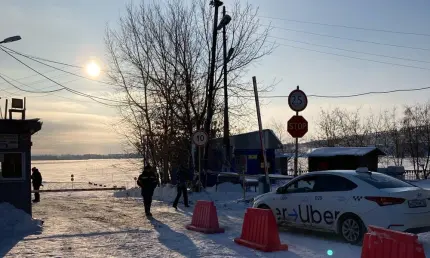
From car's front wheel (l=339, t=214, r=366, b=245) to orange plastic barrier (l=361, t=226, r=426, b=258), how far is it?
361 cm

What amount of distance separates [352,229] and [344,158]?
1770cm

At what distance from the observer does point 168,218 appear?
14992 millimetres

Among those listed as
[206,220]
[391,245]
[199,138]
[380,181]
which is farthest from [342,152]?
[391,245]

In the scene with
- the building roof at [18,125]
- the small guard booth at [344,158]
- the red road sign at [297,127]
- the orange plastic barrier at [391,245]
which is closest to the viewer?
the orange plastic barrier at [391,245]

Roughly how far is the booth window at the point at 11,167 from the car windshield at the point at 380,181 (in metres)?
9.59

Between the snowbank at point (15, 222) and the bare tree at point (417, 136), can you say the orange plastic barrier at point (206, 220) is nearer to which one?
the snowbank at point (15, 222)

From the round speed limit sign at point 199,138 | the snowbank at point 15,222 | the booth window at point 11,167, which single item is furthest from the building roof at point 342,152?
the snowbank at point 15,222

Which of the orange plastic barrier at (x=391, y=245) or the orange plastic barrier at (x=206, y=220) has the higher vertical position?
the orange plastic barrier at (x=391, y=245)

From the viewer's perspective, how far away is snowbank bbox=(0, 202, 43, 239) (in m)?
11.9

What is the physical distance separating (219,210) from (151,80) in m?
11.5

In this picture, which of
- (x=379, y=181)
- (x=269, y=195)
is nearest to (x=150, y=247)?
(x=269, y=195)

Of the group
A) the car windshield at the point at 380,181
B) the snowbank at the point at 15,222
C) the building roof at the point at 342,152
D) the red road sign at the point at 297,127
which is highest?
the red road sign at the point at 297,127

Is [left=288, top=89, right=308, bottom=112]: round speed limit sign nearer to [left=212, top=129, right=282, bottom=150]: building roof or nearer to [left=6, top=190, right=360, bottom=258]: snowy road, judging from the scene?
[left=6, top=190, right=360, bottom=258]: snowy road

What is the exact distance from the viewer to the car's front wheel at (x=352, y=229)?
952 centimetres
